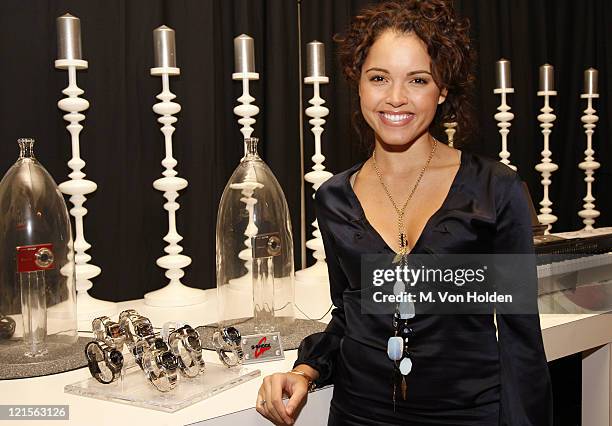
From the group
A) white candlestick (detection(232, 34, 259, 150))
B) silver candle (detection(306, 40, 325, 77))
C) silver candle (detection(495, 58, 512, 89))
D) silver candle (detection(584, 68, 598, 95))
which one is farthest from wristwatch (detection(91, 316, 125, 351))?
silver candle (detection(584, 68, 598, 95))

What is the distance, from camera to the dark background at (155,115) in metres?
2.40

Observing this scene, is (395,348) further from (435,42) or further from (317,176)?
(317,176)

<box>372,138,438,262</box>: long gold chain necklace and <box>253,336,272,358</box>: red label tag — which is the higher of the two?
<box>372,138,438,262</box>: long gold chain necklace

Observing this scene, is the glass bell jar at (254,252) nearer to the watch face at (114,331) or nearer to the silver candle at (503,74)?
the watch face at (114,331)

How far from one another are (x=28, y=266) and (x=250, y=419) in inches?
23.8

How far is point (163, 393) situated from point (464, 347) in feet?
1.68

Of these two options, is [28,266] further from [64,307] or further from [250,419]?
[250,419]

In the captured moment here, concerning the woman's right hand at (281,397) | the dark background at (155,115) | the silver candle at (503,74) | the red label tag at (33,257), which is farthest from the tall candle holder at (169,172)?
the silver candle at (503,74)

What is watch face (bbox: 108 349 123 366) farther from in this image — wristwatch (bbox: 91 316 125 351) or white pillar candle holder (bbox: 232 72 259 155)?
white pillar candle holder (bbox: 232 72 259 155)

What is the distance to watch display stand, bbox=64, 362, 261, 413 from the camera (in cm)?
130

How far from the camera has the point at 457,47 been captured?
1301mm

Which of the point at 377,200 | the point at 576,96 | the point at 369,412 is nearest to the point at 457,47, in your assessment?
the point at 377,200

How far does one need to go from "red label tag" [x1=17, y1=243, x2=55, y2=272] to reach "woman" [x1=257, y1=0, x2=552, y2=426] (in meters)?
0.60

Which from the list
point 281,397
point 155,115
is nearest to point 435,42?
point 281,397
